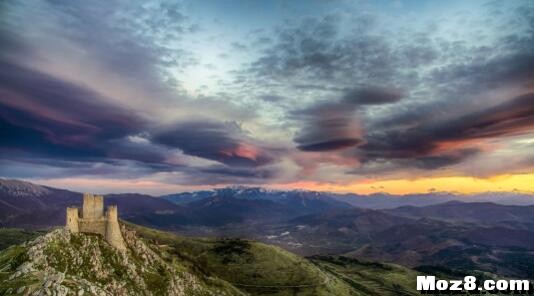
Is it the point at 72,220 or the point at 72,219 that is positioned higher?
the point at 72,219

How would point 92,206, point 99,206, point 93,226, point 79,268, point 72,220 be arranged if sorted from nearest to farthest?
point 79,268 → point 72,220 → point 92,206 → point 99,206 → point 93,226

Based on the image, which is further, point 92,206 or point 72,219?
point 92,206

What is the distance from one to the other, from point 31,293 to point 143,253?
3253 inches

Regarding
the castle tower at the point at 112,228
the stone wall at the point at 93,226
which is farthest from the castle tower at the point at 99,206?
the castle tower at the point at 112,228

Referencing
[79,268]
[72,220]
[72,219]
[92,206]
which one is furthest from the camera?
[92,206]

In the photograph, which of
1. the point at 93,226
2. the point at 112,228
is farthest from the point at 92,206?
the point at 112,228

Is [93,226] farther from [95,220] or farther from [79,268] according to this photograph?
[79,268]

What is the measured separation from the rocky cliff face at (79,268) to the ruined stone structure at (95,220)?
2.81 meters

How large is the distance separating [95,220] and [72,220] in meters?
8.73

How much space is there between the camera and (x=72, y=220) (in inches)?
5994

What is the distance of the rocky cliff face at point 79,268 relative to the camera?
376ft

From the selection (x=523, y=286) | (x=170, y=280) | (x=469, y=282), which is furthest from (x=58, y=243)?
(x=523, y=286)

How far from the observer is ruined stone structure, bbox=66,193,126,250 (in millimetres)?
153250

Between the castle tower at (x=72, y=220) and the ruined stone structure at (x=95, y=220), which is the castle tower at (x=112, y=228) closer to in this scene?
the ruined stone structure at (x=95, y=220)
